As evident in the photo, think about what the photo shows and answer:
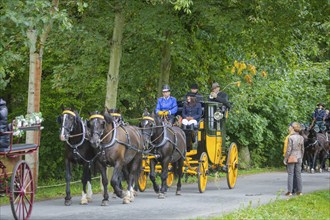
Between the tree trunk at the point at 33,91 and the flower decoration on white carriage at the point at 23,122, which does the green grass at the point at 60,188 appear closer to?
the tree trunk at the point at 33,91

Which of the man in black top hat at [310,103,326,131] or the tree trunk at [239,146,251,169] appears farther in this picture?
the tree trunk at [239,146,251,169]

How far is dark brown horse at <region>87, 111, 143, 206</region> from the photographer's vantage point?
58.6 ft

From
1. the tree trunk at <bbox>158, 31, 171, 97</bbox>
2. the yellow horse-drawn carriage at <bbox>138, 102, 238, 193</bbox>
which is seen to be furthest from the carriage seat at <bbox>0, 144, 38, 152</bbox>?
the tree trunk at <bbox>158, 31, 171, 97</bbox>

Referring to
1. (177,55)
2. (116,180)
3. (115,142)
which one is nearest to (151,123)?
(115,142)

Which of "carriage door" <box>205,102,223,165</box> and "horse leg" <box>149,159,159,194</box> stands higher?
"carriage door" <box>205,102,223,165</box>

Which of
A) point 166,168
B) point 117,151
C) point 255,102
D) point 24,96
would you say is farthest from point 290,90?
point 117,151

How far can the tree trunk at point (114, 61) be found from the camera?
22.8 m

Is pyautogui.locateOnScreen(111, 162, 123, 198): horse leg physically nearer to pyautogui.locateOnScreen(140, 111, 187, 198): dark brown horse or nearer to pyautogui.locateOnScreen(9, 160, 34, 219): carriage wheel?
pyautogui.locateOnScreen(140, 111, 187, 198): dark brown horse

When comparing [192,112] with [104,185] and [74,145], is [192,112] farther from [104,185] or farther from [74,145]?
[74,145]

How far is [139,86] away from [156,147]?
322 inches

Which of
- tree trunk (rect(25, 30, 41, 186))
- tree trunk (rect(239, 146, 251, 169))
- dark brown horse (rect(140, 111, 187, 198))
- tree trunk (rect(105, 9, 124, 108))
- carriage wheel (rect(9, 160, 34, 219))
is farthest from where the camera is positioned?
tree trunk (rect(239, 146, 251, 169))

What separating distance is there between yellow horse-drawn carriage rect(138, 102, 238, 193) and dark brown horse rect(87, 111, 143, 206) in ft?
6.99

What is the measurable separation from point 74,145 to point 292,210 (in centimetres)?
461

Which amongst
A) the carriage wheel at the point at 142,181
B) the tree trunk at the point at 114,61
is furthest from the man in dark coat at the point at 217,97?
the carriage wheel at the point at 142,181
